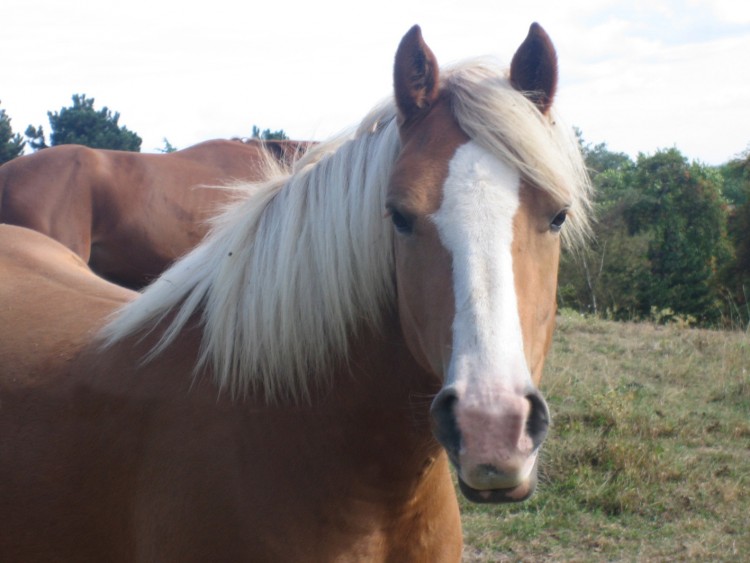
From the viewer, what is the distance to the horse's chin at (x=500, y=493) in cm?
161

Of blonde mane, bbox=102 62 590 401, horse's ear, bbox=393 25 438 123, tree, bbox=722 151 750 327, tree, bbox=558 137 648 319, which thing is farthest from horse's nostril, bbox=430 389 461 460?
tree, bbox=558 137 648 319

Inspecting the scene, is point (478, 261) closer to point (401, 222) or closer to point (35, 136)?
point (401, 222)

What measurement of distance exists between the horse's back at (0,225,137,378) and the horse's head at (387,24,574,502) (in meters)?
1.15

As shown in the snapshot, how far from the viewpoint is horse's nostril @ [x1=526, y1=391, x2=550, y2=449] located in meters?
1.59

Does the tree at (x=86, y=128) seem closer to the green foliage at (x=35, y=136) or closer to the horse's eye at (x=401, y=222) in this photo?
the green foliage at (x=35, y=136)

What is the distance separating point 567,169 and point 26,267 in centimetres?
208

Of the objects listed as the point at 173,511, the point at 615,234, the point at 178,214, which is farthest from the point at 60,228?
the point at 615,234

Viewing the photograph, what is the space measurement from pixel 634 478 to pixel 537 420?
2975mm

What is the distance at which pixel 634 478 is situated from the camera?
4270mm

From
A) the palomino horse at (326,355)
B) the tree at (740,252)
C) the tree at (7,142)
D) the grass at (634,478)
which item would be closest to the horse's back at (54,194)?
the grass at (634,478)

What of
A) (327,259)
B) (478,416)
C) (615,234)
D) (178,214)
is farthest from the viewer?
(615,234)

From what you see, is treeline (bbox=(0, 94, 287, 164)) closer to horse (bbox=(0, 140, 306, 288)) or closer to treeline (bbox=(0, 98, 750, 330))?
horse (bbox=(0, 140, 306, 288))

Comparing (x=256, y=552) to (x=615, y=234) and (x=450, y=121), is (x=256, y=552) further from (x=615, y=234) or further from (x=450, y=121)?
(x=615, y=234)

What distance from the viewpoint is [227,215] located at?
250 cm
